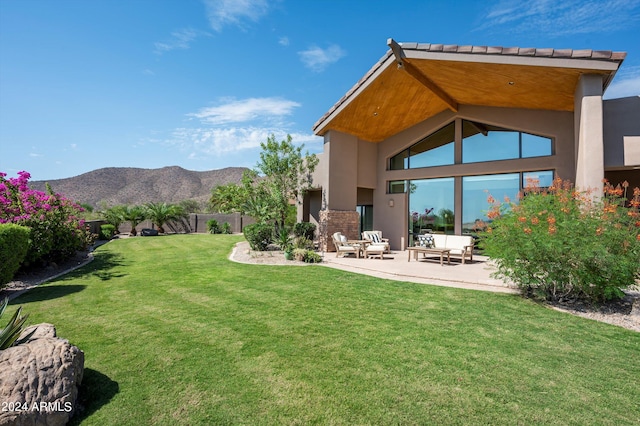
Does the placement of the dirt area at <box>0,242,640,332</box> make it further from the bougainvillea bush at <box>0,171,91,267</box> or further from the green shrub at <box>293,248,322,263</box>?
the bougainvillea bush at <box>0,171,91,267</box>

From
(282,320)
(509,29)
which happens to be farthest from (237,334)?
(509,29)

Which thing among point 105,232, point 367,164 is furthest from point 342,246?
point 105,232

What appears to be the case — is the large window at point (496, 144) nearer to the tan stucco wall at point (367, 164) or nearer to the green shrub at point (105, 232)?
the tan stucco wall at point (367, 164)

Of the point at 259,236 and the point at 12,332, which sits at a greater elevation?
the point at 259,236

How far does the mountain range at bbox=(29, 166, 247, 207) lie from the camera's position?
158 ft

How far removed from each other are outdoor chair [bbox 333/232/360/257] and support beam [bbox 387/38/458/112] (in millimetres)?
6884

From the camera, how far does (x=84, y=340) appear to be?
4.48 m

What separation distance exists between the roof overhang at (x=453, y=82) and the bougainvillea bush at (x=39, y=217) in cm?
1029

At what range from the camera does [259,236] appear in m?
13.7

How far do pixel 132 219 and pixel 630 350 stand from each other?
2614 centimetres

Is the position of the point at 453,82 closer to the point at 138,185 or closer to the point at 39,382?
the point at 39,382

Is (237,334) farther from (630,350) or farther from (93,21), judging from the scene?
(93,21)

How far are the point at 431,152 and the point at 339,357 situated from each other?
13182 millimetres

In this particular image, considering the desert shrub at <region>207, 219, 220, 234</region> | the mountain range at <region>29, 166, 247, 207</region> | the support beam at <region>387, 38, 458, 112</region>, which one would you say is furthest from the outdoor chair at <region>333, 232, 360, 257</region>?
the mountain range at <region>29, 166, 247, 207</region>
